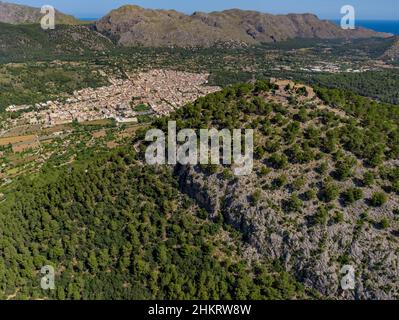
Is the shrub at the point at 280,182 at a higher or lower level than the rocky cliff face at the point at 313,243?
higher

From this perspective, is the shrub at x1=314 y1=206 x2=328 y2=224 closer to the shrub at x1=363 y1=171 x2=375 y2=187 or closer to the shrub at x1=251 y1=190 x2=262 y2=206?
the shrub at x1=363 y1=171 x2=375 y2=187

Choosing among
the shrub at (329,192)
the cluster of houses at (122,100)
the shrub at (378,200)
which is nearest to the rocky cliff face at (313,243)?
the shrub at (378,200)

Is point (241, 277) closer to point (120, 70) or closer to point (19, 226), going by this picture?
point (19, 226)

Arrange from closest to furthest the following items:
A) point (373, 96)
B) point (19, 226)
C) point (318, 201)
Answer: point (318, 201), point (19, 226), point (373, 96)

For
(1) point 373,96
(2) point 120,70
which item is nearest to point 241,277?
(1) point 373,96

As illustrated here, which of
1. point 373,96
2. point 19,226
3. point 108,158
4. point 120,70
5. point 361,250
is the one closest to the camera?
point 361,250

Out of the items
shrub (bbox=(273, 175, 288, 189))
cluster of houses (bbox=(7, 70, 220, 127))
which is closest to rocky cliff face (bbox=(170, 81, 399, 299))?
shrub (bbox=(273, 175, 288, 189))

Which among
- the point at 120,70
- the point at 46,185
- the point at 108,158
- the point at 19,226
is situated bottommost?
the point at 19,226

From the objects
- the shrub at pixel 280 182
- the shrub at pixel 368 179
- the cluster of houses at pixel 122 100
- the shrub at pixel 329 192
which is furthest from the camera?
the cluster of houses at pixel 122 100

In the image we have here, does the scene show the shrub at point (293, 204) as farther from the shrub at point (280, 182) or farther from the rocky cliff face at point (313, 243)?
the shrub at point (280, 182)
